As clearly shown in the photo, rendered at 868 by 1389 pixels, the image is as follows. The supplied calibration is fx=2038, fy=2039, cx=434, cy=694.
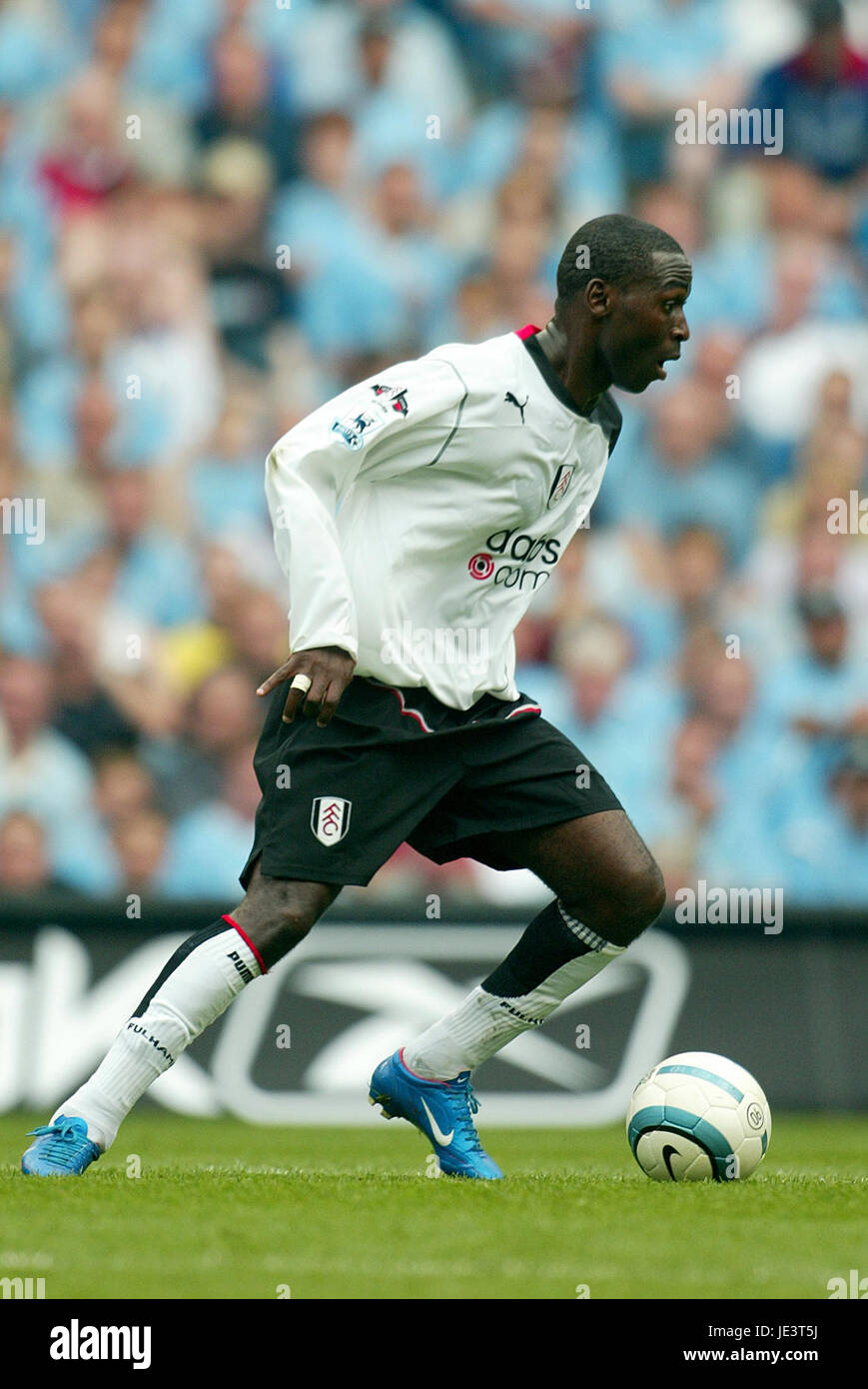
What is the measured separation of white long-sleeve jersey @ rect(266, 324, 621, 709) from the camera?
4934 mm

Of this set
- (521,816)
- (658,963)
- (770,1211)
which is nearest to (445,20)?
(658,963)

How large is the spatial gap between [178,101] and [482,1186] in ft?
28.6

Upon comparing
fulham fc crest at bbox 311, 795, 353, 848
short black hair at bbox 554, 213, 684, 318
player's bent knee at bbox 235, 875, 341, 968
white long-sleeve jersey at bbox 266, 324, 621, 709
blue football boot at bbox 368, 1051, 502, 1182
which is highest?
short black hair at bbox 554, 213, 684, 318

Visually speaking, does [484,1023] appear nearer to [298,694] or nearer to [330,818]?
[330,818]

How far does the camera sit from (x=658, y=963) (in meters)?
8.55

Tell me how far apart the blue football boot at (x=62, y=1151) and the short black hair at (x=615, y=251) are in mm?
2402

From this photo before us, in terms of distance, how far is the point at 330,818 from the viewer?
16.2 feet

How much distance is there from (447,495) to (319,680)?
776mm

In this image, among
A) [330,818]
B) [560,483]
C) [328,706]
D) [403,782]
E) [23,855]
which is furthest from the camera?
[23,855]

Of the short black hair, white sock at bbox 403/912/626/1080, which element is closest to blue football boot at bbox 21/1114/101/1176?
white sock at bbox 403/912/626/1080

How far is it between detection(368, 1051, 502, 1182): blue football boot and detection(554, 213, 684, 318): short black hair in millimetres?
2096

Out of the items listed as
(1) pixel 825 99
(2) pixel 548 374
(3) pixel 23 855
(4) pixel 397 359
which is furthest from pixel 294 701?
(1) pixel 825 99

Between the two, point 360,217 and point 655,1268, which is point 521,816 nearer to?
point 655,1268

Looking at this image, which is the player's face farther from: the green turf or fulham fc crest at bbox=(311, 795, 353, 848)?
the green turf
